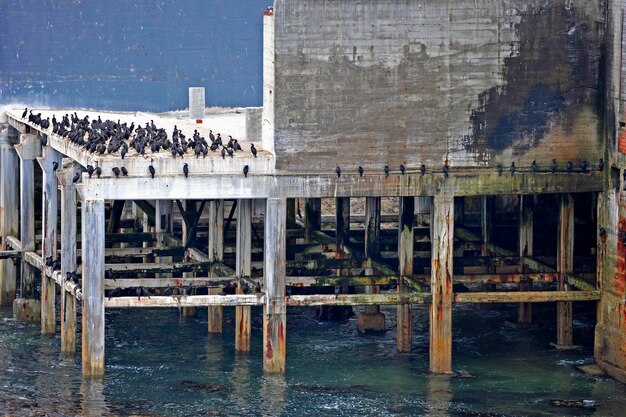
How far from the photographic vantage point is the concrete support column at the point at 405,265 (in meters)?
58.6

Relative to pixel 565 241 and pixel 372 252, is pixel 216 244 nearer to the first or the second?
pixel 372 252

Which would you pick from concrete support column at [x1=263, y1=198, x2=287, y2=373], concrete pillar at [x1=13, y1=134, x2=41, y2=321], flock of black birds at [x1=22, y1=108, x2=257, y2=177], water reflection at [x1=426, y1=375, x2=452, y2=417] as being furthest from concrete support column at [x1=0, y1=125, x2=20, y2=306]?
water reflection at [x1=426, y1=375, x2=452, y2=417]

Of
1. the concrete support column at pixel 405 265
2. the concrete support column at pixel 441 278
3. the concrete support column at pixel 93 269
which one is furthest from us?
the concrete support column at pixel 405 265

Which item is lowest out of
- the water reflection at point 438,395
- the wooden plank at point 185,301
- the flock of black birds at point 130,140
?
the water reflection at point 438,395

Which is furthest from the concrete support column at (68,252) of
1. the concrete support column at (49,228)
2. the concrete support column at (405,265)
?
the concrete support column at (405,265)

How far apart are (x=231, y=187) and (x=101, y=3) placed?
19328 millimetres

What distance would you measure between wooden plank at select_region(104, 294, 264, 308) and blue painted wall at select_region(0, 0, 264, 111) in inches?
722

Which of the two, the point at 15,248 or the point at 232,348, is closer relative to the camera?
the point at 232,348

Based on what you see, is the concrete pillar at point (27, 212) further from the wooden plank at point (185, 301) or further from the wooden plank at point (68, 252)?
the wooden plank at point (185, 301)

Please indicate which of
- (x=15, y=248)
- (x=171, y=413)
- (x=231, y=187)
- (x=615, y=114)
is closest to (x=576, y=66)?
(x=615, y=114)

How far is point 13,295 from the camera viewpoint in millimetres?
68438

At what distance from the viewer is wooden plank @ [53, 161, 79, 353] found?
191 ft

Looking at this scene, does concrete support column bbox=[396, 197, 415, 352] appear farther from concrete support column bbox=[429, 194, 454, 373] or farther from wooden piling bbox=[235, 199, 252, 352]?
wooden piling bbox=[235, 199, 252, 352]

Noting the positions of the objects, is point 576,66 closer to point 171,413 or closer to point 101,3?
point 171,413
